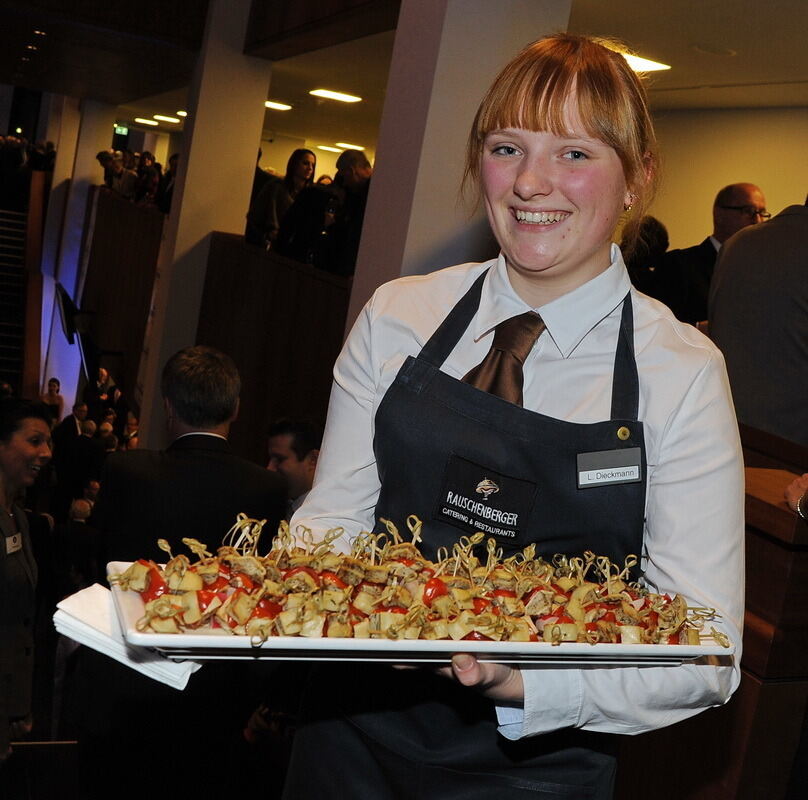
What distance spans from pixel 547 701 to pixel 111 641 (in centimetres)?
44

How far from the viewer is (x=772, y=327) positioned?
8.96 ft

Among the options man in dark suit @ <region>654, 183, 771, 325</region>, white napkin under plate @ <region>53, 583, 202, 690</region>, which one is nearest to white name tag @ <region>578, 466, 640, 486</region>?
white napkin under plate @ <region>53, 583, 202, 690</region>

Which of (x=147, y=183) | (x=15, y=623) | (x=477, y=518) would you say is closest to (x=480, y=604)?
(x=477, y=518)

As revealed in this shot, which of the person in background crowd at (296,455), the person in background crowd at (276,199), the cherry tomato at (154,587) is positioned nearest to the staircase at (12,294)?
the person in background crowd at (276,199)

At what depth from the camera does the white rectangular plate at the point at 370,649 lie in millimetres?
901

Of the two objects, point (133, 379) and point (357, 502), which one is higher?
point (357, 502)

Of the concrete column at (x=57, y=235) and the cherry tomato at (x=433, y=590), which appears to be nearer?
the cherry tomato at (x=433, y=590)

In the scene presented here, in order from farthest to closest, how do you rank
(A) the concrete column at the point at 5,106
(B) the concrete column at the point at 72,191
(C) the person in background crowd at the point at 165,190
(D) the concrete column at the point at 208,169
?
1. (A) the concrete column at the point at 5,106
2. (B) the concrete column at the point at 72,191
3. (C) the person in background crowd at the point at 165,190
4. (D) the concrete column at the point at 208,169

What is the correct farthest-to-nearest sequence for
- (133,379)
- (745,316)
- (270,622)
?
(133,379) → (745,316) → (270,622)

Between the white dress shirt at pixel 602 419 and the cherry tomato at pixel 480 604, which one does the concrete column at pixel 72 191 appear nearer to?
the white dress shirt at pixel 602 419

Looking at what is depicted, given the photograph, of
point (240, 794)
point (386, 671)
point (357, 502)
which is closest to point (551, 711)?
point (386, 671)

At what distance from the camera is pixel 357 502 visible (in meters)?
1.32

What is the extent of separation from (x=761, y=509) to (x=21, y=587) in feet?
8.41

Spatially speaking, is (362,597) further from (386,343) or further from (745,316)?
(745,316)
